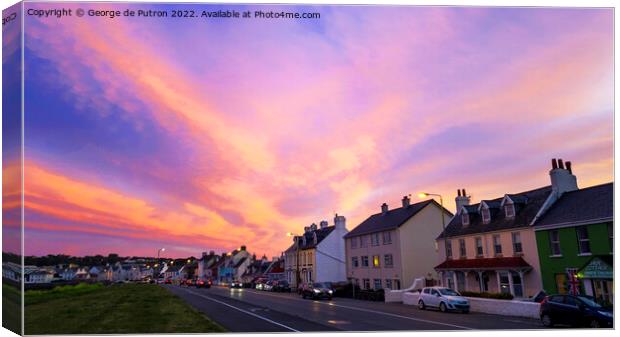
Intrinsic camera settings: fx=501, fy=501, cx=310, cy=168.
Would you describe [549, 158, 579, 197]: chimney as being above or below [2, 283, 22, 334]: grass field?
above

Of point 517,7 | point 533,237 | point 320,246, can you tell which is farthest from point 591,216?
point 320,246

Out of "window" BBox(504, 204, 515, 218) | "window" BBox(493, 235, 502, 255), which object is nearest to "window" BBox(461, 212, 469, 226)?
"window" BBox(493, 235, 502, 255)

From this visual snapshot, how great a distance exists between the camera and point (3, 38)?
2005 cm

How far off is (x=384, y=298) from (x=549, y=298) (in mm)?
22976

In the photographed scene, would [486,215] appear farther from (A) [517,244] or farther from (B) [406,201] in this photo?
(B) [406,201]

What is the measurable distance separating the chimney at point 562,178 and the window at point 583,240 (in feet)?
20.9

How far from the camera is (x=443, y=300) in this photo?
103 ft

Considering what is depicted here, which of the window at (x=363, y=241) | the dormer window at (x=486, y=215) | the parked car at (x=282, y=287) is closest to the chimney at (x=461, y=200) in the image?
the dormer window at (x=486, y=215)

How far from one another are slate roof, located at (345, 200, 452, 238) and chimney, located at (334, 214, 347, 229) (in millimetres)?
8023

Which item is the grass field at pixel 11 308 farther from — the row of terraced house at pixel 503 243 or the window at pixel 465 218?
the window at pixel 465 218

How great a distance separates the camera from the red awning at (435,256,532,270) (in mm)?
36312

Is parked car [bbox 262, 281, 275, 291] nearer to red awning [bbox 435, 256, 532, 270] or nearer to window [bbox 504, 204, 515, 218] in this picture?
red awning [bbox 435, 256, 532, 270]

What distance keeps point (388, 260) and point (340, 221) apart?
20387 millimetres

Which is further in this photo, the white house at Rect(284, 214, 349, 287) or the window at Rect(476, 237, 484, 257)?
the white house at Rect(284, 214, 349, 287)
